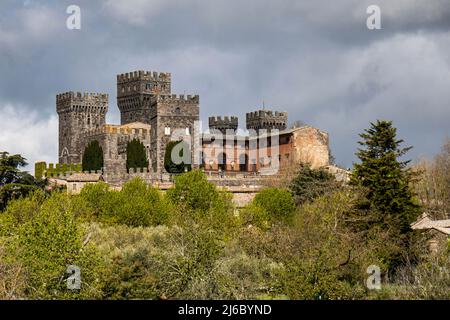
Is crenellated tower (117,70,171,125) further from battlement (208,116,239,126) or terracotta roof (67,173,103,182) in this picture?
terracotta roof (67,173,103,182)

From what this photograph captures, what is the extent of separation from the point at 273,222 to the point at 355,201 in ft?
39.3

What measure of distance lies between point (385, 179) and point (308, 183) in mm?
17724

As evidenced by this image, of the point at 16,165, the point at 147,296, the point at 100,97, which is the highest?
the point at 100,97

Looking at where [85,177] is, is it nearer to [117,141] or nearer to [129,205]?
[117,141]

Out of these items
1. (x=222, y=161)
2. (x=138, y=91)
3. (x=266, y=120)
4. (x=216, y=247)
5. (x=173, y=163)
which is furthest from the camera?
(x=266, y=120)

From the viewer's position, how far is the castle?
79312 millimetres

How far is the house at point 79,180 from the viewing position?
71.6 meters

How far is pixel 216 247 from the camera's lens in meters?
38.2

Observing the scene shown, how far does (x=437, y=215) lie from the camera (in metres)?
68.3

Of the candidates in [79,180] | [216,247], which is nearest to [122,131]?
[79,180]

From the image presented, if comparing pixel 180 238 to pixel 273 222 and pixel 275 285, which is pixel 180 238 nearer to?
pixel 275 285

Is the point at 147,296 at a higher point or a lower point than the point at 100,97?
lower
